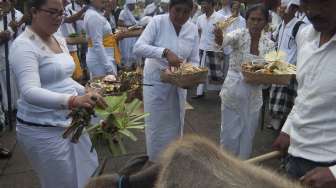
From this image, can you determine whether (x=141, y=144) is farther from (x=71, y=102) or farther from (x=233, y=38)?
(x=71, y=102)

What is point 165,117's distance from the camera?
178 inches

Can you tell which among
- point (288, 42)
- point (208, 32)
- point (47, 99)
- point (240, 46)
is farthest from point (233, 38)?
point (208, 32)

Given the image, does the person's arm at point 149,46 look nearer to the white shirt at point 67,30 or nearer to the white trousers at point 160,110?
the white trousers at point 160,110

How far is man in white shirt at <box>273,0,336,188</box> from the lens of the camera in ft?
6.72

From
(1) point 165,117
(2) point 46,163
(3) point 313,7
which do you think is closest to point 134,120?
(2) point 46,163

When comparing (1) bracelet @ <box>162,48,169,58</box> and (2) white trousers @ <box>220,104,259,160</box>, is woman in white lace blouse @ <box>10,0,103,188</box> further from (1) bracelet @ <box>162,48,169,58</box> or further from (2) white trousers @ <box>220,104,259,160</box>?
(2) white trousers @ <box>220,104,259,160</box>

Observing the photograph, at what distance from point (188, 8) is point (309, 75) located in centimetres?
220

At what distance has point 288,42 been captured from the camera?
19.0ft

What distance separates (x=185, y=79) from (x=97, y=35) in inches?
86.9

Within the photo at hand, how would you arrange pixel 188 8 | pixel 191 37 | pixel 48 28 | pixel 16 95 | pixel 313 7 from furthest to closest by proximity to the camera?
pixel 16 95 → pixel 191 37 → pixel 188 8 → pixel 48 28 → pixel 313 7

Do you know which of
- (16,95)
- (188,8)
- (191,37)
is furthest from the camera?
(16,95)

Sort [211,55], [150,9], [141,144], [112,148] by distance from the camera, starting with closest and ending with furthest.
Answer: [112,148] → [141,144] → [211,55] → [150,9]

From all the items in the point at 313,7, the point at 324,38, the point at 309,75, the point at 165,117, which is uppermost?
the point at 313,7

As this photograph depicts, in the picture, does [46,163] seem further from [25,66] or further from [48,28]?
[48,28]
